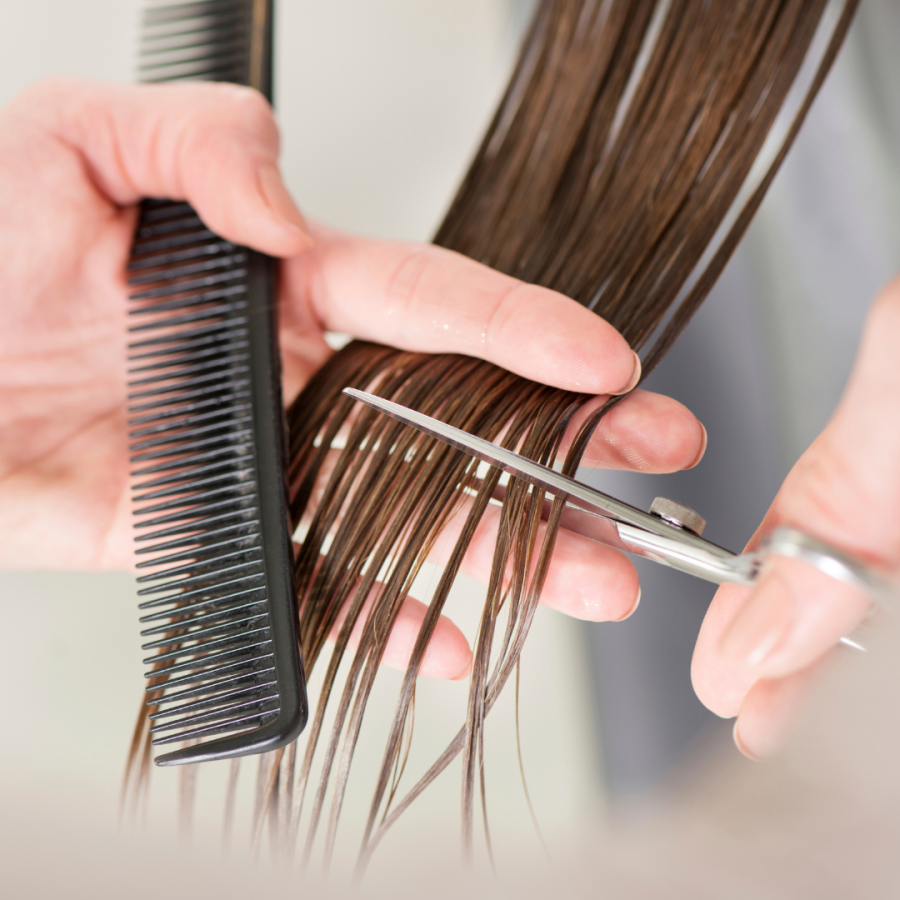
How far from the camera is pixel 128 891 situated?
0.32 metres

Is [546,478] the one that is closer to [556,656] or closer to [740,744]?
[740,744]

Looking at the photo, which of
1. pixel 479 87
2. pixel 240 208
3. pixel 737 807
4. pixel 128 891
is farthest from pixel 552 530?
pixel 479 87

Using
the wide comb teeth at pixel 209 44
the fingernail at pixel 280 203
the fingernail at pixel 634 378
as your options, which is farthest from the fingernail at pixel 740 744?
the wide comb teeth at pixel 209 44

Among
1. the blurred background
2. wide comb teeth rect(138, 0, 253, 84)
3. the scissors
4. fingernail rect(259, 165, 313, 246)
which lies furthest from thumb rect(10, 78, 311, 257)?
the blurred background

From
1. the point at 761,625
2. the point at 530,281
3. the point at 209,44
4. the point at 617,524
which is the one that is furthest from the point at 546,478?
the point at 209,44

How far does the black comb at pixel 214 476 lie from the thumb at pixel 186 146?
2.3 inches

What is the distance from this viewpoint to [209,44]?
1033mm

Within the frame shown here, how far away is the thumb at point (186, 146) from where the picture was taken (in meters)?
0.76

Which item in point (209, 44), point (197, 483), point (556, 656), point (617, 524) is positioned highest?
point (209, 44)

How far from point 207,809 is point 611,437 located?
1.81 ft

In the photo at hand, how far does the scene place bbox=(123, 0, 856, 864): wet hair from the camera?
54cm

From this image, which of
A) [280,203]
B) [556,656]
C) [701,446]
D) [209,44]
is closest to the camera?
[701,446]

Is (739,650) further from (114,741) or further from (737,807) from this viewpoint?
(114,741)

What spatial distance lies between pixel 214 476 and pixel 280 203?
291 millimetres
